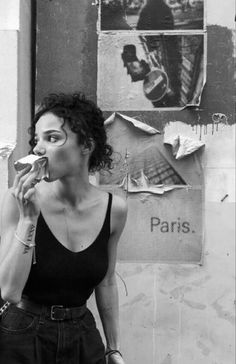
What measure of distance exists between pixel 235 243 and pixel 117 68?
4.67 feet

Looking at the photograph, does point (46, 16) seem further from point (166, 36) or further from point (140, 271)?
point (140, 271)

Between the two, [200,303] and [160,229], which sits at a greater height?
[160,229]

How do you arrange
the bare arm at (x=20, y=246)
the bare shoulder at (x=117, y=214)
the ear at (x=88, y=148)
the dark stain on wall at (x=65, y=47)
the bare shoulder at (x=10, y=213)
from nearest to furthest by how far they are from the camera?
the bare arm at (x=20, y=246) → the bare shoulder at (x=10, y=213) → the ear at (x=88, y=148) → the bare shoulder at (x=117, y=214) → the dark stain on wall at (x=65, y=47)

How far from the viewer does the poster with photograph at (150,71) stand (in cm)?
442

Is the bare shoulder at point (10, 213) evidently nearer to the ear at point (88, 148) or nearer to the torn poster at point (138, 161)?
the ear at point (88, 148)

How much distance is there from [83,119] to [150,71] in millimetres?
1593

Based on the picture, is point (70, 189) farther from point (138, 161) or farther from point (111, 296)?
point (138, 161)

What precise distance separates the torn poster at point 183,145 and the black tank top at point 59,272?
1.63 m

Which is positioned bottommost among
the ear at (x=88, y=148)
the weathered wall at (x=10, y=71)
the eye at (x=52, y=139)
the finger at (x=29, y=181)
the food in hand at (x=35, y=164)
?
the finger at (x=29, y=181)

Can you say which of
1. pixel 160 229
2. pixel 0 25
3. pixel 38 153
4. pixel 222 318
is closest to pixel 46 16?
pixel 0 25

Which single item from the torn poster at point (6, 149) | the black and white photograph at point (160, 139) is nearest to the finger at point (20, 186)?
the torn poster at point (6, 149)

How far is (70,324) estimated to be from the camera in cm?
278

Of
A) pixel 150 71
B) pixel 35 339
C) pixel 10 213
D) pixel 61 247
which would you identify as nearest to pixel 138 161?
pixel 150 71

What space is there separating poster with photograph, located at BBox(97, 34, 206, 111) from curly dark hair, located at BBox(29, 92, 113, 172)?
1.36 meters
